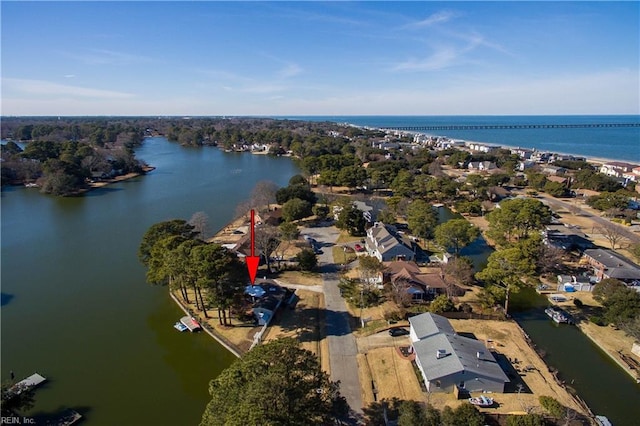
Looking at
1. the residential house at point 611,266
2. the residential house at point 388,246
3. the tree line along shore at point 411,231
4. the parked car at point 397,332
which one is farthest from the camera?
the residential house at point 388,246

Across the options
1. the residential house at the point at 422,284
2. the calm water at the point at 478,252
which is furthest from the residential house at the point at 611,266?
the residential house at the point at 422,284

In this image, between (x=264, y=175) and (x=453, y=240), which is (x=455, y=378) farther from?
(x=264, y=175)

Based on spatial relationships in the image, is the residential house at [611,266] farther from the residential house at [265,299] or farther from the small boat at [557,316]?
the residential house at [265,299]

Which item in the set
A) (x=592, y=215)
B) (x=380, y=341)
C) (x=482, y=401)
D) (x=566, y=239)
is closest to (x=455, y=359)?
(x=482, y=401)

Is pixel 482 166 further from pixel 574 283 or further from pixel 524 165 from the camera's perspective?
pixel 574 283

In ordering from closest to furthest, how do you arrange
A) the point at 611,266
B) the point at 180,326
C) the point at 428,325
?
the point at 428,325 → the point at 180,326 → the point at 611,266

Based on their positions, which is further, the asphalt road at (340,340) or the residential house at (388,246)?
the residential house at (388,246)
